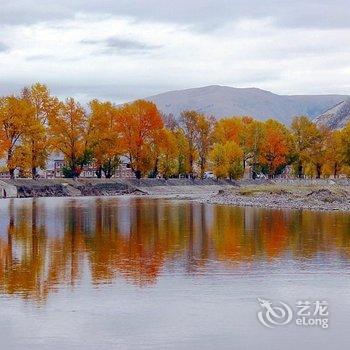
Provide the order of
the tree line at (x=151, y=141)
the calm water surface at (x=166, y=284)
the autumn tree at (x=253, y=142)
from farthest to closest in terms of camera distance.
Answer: the autumn tree at (x=253, y=142)
the tree line at (x=151, y=141)
the calm water surface at (x=166, y=284)

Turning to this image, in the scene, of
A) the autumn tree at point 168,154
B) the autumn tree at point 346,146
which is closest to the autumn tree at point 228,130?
the autumn tree at point 168,154

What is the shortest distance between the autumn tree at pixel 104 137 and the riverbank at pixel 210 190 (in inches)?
142

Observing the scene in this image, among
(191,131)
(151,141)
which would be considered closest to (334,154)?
(191,131)

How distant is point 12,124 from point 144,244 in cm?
6753

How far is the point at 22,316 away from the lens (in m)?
20.7

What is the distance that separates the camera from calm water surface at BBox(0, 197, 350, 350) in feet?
61.9

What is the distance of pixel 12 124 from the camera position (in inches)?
4028

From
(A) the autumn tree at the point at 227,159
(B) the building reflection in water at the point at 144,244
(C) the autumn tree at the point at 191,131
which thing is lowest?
(B) the building reflection in water at the point at 144,244

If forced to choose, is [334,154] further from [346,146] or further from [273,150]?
[273,150]

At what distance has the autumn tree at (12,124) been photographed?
102 meters

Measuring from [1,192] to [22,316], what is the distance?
80.2 metres

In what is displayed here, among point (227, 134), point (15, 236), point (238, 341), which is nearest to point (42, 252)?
point (15, 236)

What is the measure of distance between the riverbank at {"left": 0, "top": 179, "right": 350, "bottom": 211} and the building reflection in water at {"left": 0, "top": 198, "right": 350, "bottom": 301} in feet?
60.0

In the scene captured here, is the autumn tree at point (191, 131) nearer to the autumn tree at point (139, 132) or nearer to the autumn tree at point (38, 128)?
the autumn tree at point (139, 132)
